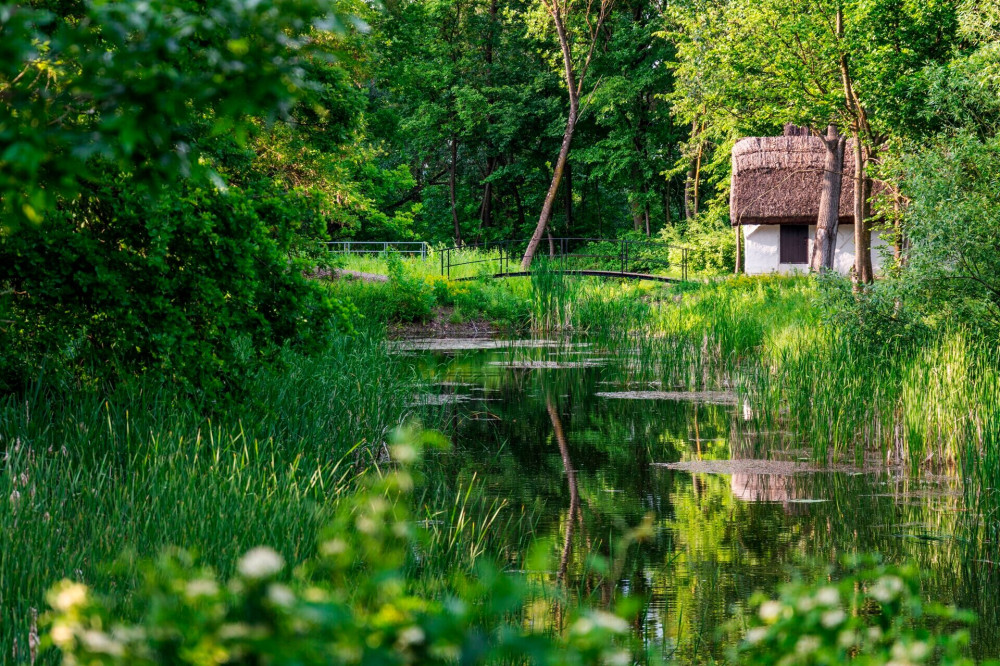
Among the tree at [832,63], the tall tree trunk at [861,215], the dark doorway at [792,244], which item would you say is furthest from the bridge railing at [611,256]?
the tall tree trunk at [861,215]

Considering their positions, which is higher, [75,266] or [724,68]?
[724,68]

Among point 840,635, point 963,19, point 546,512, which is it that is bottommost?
point 546,512

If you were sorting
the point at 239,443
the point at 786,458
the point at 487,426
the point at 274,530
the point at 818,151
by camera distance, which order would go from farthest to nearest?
the point at 818,151, the point at 487,426, the point at 786,458, the point at 239,443, the point at 274,530

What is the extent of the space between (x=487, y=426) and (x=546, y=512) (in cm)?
340

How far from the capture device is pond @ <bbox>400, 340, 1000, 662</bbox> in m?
5.51

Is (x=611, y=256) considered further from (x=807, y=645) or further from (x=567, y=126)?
(x=807, y=645)

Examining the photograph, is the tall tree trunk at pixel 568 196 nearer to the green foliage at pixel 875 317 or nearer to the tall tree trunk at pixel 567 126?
the tall tree trunk at pixel 567 126

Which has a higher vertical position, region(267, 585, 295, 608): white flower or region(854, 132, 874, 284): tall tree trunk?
region(854, 132, 874, 284): tall tree trunk

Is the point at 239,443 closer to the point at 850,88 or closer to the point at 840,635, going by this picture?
the point at 840,635

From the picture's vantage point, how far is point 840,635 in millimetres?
2217

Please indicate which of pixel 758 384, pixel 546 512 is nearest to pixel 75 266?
pixel 546 512

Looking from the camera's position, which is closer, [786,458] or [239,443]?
[239,443]

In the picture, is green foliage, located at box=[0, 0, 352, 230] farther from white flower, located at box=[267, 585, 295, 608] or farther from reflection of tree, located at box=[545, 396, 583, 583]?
reflection of tree, located at box=[545, 396, 583, 583]

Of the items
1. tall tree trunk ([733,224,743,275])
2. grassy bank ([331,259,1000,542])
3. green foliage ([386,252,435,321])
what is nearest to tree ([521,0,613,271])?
tall tree trunk ([733,224,743,275])
